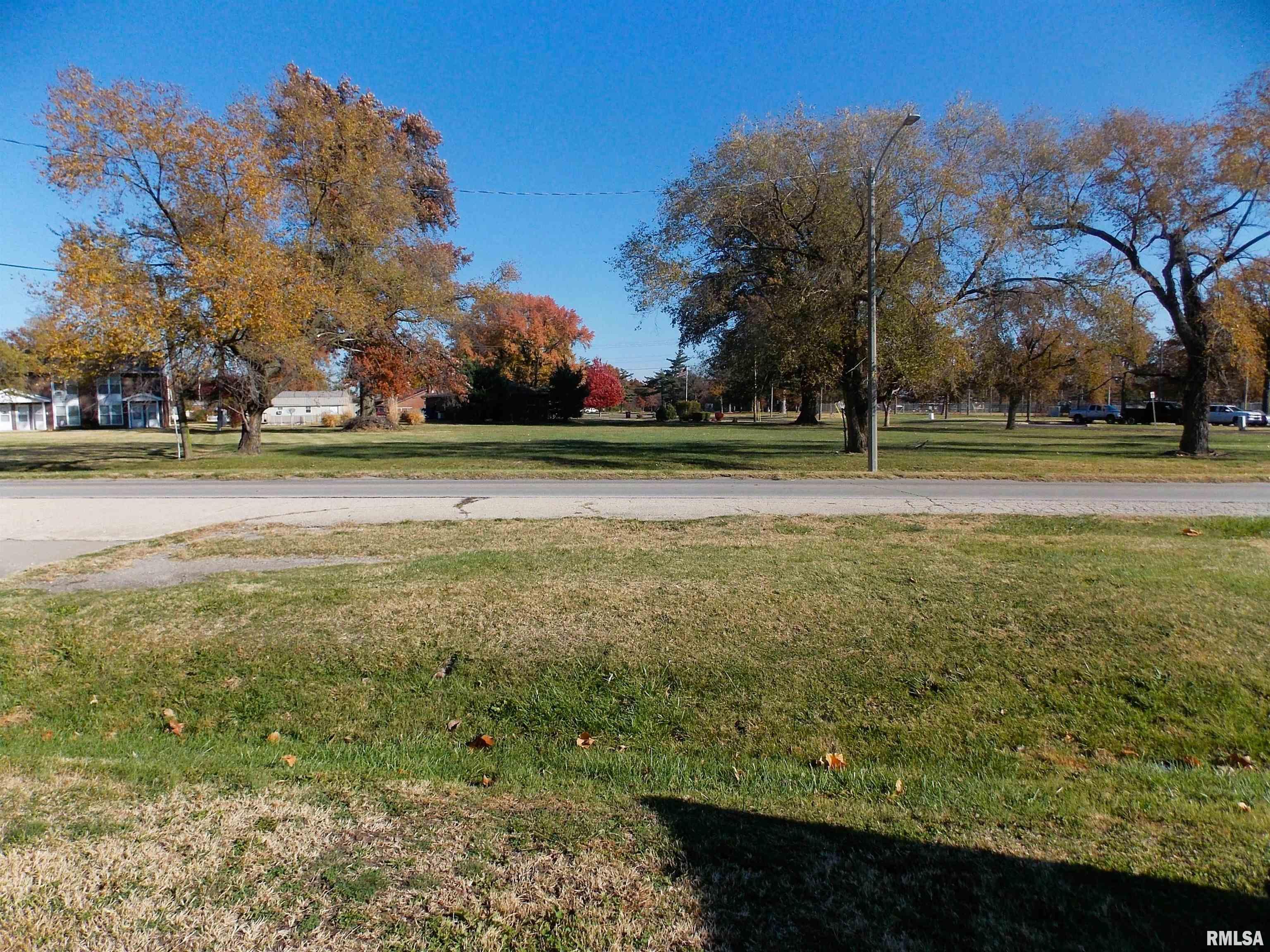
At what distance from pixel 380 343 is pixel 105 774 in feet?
103

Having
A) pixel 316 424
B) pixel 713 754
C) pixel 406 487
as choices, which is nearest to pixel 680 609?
pixel 713 754

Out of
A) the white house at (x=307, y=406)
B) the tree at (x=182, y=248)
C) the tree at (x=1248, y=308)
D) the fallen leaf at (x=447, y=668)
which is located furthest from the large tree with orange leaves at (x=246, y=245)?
the white house at (x=307, y=406)

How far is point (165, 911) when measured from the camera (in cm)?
273

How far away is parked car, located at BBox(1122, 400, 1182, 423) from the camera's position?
64125 millimetres

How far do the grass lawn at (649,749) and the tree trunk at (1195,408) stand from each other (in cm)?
2079

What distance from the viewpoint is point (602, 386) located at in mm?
101688

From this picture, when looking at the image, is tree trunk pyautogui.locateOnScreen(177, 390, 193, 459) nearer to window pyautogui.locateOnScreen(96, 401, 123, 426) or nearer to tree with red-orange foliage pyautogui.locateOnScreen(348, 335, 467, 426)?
tree with red-orange foliage pyautogui.locateOnScreen(348, 335, 467, 426)

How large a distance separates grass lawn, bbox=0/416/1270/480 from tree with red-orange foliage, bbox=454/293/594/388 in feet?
116

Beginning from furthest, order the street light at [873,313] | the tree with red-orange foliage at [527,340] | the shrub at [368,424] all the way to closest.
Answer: the tree with red-orange foliage at [527,340] → the shrub at [368,424] → the street light at [873,313]

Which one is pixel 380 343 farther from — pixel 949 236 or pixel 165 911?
pixel 165 911

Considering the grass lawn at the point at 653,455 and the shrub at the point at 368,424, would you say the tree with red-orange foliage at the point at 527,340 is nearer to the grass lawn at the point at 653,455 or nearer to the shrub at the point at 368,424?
the shrub at the point at 368,424

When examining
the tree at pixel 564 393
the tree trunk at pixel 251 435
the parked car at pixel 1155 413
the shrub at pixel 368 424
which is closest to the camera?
the tree trunk at pixel 251 435

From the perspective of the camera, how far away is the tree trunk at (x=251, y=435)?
91.1ft

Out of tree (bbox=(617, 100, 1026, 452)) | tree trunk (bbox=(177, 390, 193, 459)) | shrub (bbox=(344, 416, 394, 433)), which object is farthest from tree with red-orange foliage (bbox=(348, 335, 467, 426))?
tree (bbox=(617, 100, 1026, 452))
